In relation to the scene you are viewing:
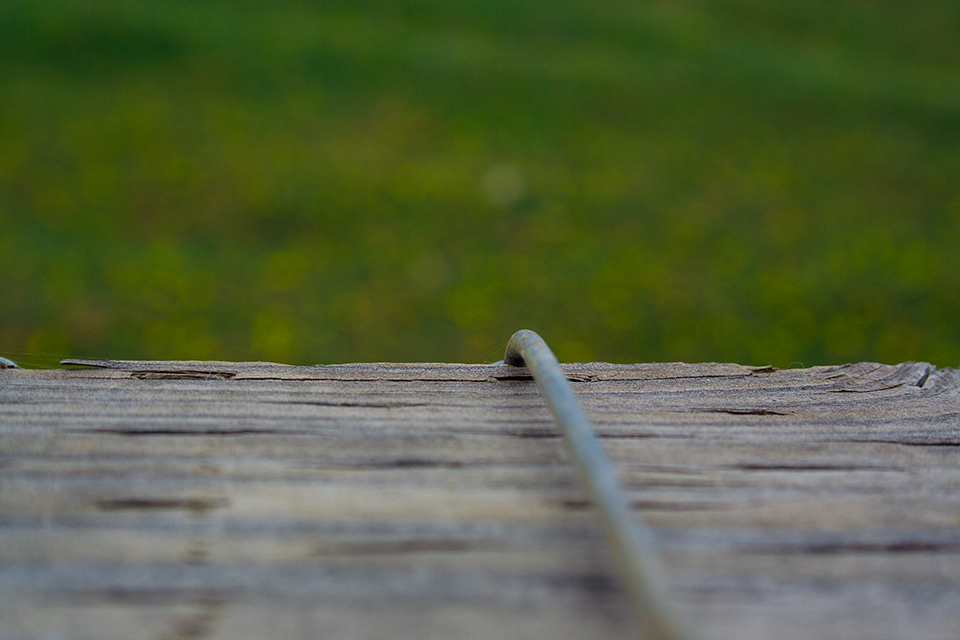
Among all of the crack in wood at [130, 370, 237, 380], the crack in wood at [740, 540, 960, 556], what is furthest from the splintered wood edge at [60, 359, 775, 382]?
the crack in wood at [740, 540, 960, 556]

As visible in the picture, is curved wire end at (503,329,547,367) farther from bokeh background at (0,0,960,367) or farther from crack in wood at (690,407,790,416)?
bokeh background at (0,0,960,367)

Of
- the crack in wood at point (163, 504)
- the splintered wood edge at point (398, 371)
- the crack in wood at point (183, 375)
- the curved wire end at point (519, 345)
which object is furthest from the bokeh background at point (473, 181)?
the crack in wood at point (163, 504)

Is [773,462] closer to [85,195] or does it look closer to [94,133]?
[85,195]

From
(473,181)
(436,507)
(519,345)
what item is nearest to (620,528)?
(436,507)

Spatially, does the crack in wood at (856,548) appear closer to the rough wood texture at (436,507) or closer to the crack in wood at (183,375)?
the rough wood texture at (436,507)

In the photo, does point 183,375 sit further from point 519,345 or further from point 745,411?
point 745,411

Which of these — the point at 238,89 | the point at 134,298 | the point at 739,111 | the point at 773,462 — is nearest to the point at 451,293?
the point at 134,298
